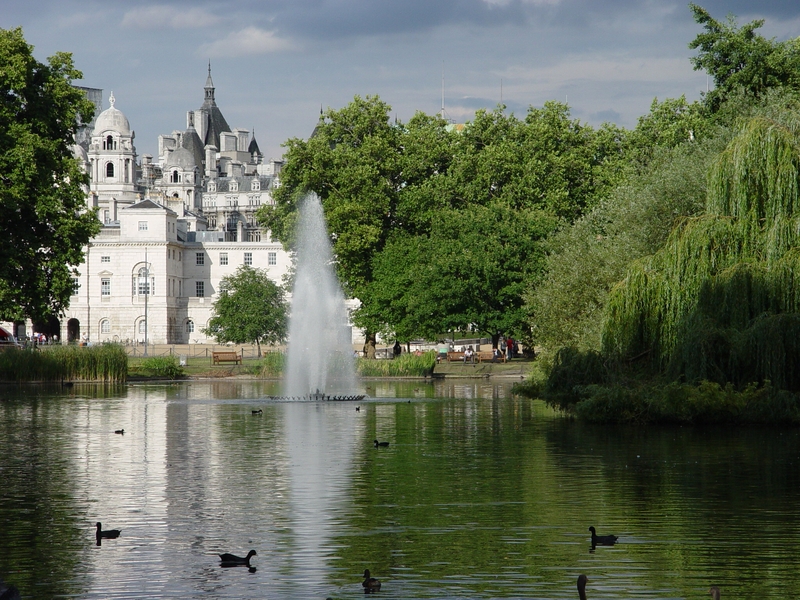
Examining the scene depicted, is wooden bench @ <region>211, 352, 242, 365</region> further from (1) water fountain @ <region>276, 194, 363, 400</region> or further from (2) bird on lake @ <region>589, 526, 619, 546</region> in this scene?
(2) bird on lake @ <region>589, 526, 619, 546</region>

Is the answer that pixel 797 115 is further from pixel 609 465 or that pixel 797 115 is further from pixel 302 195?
pixel 302 195

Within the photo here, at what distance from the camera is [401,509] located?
51.4 feet

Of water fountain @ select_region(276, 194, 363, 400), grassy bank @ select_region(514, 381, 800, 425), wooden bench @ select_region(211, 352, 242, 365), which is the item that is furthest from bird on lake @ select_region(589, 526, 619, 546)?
wooden bench @ select_region(211, 352, 242, 365)

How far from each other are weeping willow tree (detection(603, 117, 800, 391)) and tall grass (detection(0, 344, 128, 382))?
29398 mm

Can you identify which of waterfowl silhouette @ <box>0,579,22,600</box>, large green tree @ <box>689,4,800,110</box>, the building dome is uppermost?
the building dome

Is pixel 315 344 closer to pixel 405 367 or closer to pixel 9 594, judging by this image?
pixel 405 367

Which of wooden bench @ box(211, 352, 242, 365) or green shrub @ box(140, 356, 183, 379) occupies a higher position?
wooden bench @ box(211, 352, 242, 365)

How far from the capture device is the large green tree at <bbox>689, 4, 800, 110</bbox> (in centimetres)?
5009

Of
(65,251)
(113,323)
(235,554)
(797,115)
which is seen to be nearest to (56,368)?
(65,251)

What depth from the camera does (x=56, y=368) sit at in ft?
165

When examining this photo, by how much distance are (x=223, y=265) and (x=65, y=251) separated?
89572 mm

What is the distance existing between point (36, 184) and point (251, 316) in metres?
55.0

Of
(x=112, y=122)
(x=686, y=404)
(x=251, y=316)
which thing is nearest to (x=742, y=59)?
(x=686, y=404)

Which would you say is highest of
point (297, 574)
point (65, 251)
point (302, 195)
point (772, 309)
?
point (302, 195)
